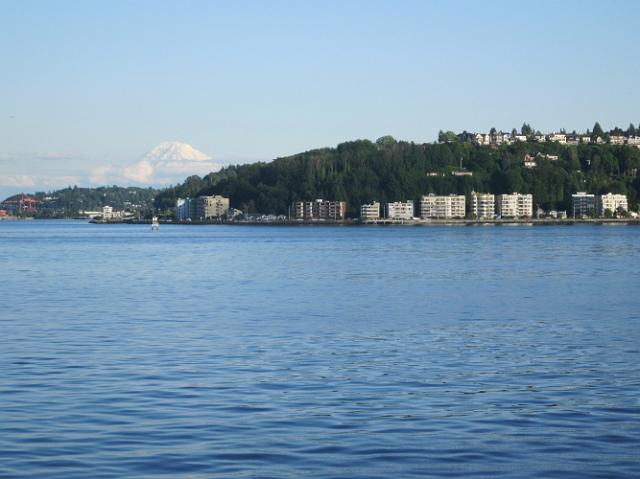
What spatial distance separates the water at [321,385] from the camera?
Result: 11.7m

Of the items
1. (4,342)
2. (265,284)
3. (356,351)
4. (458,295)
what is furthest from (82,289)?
(356,351)

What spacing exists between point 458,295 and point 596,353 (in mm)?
13821

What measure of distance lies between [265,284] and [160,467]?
91.4ft

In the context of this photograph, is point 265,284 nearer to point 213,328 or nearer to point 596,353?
point 213,328

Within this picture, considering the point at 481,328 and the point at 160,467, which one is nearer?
the point at 160,467

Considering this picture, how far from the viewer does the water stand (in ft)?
38.4

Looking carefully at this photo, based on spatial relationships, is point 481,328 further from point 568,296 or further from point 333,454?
point 333,454

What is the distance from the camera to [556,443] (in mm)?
12375

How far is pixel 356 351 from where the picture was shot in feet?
65.0

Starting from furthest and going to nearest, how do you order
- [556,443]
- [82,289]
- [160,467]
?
[82,289]
[556,443]
[160,467]

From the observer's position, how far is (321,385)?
16.0m

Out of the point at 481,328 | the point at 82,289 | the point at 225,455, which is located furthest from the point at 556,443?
the point at 82,289

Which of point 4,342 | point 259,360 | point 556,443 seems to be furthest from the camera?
point 4,342

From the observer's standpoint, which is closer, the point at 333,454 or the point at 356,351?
the point at 333,454
